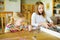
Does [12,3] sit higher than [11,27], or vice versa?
[12,3]

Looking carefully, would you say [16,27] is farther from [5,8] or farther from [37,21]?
[5,8]

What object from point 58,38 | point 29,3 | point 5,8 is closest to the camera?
point 58,38

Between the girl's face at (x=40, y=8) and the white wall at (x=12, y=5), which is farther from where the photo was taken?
the white wall at (x=12, y=5)

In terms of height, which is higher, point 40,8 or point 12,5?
point 12,5

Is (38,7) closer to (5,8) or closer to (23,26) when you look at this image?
(23,26)

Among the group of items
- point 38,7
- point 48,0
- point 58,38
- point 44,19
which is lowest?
point 58,38

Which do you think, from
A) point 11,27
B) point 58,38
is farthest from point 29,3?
point 58,38

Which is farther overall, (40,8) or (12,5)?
(12,5)

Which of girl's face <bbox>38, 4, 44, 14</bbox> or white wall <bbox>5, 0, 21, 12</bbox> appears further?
white wall <bbox>5, 0, 21, 12</bbox>

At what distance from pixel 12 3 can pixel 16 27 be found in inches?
133

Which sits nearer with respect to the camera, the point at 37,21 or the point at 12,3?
the point at 37,21

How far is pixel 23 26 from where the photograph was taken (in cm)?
234

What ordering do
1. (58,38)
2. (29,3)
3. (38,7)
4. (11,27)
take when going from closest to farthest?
(58,38) < (11,27) < (38,7) < (29,3)

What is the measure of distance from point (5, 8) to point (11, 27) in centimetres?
327
